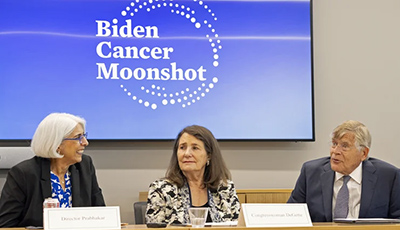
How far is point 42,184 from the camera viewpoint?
3.35m

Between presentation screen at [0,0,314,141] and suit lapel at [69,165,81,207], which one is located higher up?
presentation screen at [0,0,314,141]

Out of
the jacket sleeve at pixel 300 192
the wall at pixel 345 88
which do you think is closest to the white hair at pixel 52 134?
the jacket sleeve at pixel 300 192

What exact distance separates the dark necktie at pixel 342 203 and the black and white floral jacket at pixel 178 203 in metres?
0.60

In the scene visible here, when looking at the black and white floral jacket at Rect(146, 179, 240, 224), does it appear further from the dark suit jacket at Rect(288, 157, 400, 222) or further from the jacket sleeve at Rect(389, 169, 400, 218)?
the jacket sleeve at Rect(389, 169, 400, 218)

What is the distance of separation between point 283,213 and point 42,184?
1.40m

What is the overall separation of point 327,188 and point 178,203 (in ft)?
2.99

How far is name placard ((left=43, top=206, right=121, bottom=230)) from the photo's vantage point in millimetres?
2555

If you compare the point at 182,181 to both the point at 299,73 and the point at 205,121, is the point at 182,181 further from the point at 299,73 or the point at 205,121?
the point at 299,73

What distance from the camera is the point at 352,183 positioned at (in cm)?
366

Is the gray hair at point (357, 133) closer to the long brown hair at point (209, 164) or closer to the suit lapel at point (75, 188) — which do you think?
the long brown hair at point (209, 164)

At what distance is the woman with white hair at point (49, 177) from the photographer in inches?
130

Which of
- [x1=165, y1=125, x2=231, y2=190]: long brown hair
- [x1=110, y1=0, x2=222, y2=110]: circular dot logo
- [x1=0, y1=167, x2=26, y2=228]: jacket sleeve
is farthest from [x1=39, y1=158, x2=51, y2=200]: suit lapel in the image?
[x1=110, y1=0, x2=222, y2=110]: circular dot logo

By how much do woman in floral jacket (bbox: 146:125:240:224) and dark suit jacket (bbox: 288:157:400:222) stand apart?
0.47 metres

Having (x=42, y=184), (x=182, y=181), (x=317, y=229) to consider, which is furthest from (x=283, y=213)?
(x=42, y=184)
